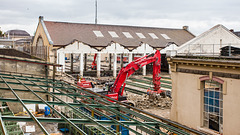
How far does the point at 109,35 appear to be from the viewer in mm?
41812

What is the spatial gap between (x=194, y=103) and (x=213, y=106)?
1191 mm

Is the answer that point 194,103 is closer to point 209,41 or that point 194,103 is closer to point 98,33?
point 209,41

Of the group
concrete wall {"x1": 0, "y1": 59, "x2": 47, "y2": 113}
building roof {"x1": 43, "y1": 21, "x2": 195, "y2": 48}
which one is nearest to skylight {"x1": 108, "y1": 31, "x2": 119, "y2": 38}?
building roof {"x1": 43, "y1": 21, "x2": 195, "y2": 48}

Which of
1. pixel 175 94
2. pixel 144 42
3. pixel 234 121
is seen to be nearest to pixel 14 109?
pixel 175 94

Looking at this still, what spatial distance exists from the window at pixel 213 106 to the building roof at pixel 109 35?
2576cm

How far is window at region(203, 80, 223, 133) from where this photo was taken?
13016 millimetres

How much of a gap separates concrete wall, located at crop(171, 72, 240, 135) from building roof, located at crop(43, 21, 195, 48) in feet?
77.6

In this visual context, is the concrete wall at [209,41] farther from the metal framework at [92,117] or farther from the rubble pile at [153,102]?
the rubble pile at [153,102]

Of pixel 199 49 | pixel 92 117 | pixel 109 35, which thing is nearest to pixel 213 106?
pixel 199 49

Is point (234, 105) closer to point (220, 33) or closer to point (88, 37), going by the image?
point (220, 33)

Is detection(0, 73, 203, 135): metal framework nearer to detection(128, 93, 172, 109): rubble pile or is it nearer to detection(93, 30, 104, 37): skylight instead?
detection(128, 93, 172, 109): rubble pile

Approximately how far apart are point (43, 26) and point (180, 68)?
90.9 ft

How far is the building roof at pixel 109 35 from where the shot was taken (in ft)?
123

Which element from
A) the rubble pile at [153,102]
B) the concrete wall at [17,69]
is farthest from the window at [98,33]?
the concrete wall at [17,69]
